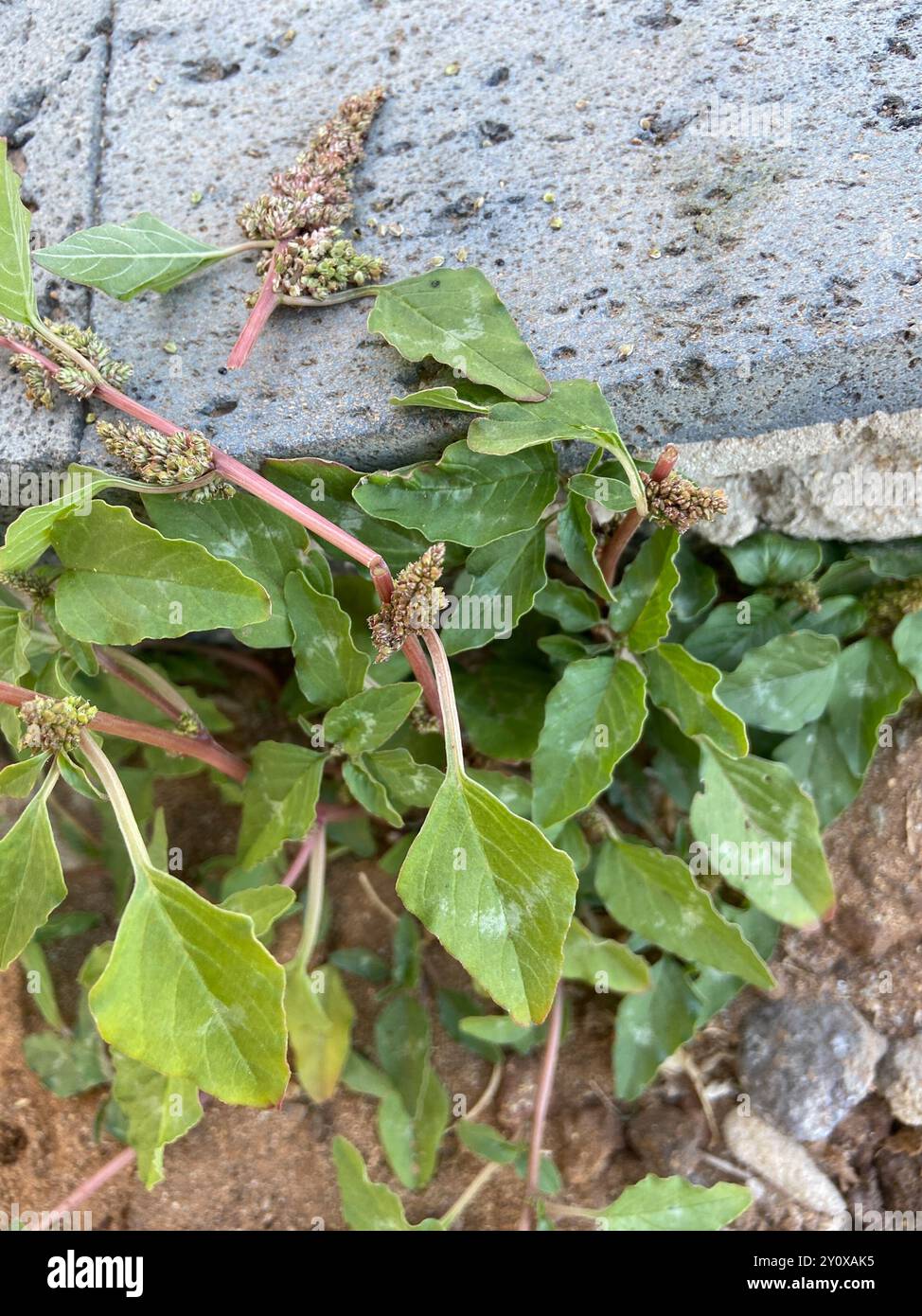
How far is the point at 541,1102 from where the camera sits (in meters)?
1.81

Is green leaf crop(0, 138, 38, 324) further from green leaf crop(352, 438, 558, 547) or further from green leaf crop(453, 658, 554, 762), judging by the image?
green leaf crop(453, 658, 554, 762)

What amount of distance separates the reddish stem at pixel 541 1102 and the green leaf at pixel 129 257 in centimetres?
135

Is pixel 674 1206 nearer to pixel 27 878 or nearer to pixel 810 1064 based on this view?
pixel 810 1064

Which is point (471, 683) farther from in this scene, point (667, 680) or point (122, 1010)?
point (122, 1010)

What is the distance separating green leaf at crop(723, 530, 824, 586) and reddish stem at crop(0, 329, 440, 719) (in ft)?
2.22

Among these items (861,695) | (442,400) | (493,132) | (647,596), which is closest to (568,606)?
(647,596)

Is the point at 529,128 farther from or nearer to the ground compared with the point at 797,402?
farther from the ground

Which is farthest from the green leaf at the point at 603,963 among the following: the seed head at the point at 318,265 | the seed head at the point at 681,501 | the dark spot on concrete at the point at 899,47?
the dark spot on concrete at the point at 899,47

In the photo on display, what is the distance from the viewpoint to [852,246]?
1.47m

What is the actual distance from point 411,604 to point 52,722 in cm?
47

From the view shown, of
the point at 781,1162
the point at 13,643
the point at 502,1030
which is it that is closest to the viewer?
the point at 13,643

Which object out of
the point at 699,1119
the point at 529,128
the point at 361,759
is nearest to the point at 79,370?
the point at 361,759

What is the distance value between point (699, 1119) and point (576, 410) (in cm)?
142

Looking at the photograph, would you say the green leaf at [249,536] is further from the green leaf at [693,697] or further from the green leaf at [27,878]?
the green leaf at [693,697]
